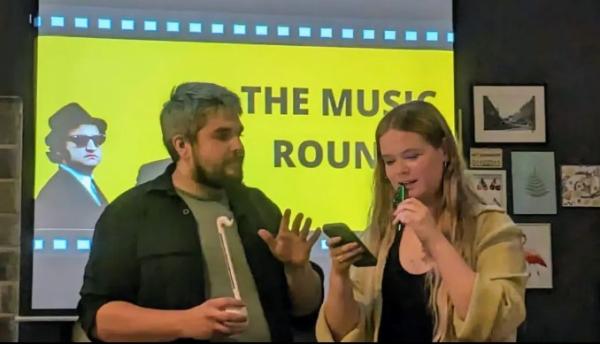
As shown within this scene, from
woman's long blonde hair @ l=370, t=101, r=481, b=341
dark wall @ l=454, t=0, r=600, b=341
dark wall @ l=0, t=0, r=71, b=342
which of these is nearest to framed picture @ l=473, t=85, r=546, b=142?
dark wall @ l=454, t=0, r=600, b=341

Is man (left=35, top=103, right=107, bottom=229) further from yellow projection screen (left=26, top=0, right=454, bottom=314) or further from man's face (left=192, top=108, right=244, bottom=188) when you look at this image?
man's face (left=192, top=108, right=244, bottom=188)

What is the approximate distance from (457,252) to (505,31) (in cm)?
94

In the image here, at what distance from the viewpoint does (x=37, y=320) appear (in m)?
2.79

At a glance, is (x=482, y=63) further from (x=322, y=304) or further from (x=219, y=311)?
(x=219, y=311)

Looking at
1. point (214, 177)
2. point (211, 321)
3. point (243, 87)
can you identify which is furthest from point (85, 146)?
point (211, 321)

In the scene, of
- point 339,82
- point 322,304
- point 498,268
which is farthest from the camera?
point 339,82

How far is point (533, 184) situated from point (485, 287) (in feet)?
2.29

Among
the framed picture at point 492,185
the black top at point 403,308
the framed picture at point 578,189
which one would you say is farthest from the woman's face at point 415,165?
the framed picture at point 578,189

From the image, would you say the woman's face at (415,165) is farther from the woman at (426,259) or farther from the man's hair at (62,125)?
the man's hair at (62,125)

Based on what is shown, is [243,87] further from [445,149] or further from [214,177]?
[445,149]

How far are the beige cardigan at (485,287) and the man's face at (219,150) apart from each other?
1.55 ft

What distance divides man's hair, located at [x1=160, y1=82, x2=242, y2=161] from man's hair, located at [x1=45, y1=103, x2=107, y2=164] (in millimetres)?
255

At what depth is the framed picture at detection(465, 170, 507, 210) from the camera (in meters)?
3.04

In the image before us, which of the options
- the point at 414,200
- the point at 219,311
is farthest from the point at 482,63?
the point at 219,311
